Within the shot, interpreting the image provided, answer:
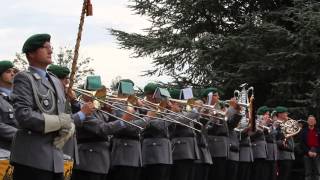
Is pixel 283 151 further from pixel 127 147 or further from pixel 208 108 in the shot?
pixel 127 147

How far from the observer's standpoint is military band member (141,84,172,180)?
9164mm

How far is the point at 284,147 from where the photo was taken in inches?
560

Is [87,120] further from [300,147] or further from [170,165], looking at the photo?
[300,147]

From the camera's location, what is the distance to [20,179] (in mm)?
5047

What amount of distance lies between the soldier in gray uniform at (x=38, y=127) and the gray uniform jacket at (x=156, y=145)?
3979 millimetres

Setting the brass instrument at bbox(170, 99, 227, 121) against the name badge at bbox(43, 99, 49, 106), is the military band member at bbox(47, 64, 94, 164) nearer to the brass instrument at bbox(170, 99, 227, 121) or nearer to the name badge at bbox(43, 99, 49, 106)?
the name badge at bbox(43, 99, 49, 106)

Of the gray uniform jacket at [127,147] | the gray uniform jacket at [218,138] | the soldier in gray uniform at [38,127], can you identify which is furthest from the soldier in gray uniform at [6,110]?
the gray uniform jacket at [218,138]

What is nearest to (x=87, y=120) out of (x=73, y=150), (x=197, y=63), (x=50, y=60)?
(x=73, y=150)

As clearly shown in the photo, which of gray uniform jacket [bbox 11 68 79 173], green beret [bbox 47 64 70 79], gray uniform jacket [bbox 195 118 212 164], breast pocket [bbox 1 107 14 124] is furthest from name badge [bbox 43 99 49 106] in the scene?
Answer: gray uniform jacket [bbox 195 118 212 164]

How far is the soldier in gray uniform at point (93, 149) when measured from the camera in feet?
24.9

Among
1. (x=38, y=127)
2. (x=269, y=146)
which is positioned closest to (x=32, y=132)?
(x=38, y=127)

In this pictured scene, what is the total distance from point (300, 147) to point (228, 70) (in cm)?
470

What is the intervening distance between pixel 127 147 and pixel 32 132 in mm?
3535

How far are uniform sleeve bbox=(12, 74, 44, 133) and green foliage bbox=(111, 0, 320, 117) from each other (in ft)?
44.6
